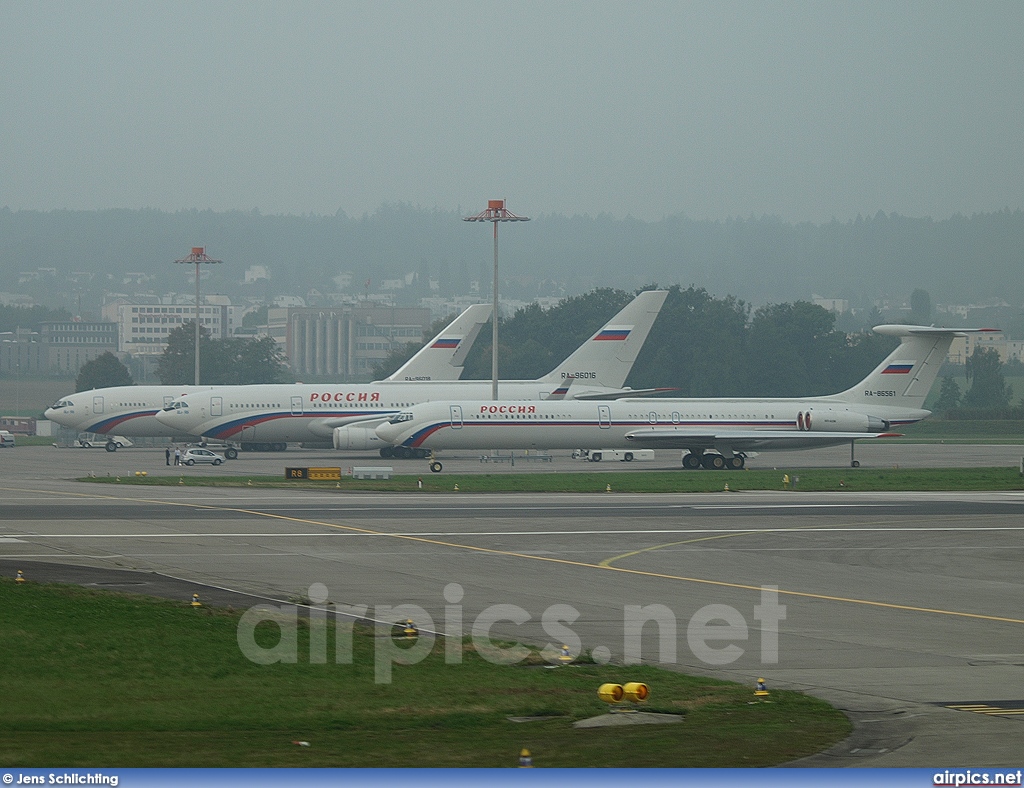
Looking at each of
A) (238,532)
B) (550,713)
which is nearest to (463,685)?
(550,713)

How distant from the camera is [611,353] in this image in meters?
98.8

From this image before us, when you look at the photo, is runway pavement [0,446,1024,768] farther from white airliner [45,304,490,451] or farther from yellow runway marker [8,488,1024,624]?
white airliner [45,304,490,451]

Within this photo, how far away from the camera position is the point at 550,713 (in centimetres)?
1533

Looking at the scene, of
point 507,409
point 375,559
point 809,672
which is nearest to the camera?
point 809,672

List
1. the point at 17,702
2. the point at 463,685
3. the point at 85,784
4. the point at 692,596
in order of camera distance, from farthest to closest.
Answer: the point at 692,596
the point at 463,685
the point at 17,702
the point at 85,784

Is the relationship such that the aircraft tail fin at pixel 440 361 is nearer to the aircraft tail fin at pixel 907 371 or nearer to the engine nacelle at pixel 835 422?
the engine nacelle at pixel 835 422

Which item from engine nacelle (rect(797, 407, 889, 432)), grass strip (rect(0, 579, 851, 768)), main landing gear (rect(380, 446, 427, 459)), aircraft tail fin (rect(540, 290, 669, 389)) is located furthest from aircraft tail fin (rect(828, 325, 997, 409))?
grass strip (rect(0, 579, 851, 768))

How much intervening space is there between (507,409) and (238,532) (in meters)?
38.7

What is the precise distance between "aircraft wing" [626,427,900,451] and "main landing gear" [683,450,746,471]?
65cm

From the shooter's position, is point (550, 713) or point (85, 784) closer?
point (85, 784)

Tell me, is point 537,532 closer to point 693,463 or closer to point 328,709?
point 328,709

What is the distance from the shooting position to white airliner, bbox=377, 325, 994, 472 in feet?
245

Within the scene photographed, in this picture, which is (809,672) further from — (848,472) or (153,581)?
(848,472)

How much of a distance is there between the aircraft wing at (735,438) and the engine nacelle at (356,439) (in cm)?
1683
